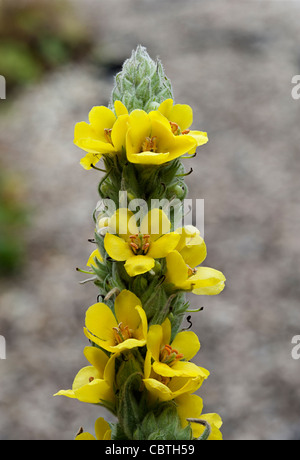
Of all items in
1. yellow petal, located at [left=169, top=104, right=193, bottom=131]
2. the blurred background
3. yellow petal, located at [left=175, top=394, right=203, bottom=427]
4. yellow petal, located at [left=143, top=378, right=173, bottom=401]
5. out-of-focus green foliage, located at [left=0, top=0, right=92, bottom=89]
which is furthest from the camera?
out-of-focus green foliage, located at [left=0, top=0, right=92, bottom=89]

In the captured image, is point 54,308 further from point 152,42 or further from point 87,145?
point 152,42

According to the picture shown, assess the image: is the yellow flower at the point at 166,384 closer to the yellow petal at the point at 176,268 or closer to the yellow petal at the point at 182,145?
the yellow petal at the point at 176,268

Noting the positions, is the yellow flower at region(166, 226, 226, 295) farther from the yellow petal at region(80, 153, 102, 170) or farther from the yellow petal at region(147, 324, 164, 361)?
the yellow petal at region(80, 153, 102, 170)

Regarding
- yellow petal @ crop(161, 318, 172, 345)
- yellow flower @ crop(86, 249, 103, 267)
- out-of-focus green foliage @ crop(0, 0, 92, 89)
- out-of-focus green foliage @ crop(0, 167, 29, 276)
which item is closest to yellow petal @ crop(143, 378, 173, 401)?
yellow petal @ crop(161, 318, 172, 345)

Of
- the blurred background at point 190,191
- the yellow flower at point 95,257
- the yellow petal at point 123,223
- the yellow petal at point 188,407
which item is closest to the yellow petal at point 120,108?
the yellow petal at point 123,223

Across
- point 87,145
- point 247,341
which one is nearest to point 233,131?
point 247,341

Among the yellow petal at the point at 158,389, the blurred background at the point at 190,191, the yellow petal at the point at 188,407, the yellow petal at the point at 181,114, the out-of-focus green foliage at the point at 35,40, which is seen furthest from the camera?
the out-of-focus green foliage at the point at 35,40
